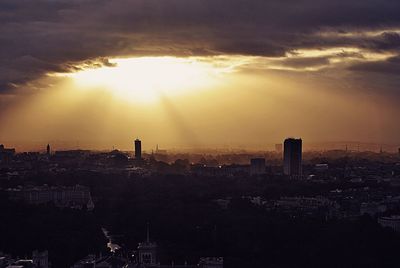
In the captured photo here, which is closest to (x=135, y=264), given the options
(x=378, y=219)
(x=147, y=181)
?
(x=378, y=219)

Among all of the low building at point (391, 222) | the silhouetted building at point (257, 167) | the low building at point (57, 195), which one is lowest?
the low building at point (391, 222)

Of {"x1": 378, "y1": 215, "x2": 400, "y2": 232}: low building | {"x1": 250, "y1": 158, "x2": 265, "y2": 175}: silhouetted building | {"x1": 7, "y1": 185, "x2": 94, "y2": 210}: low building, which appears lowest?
{"x1": 378, "y1": 215, "x2": 400, "y2": 232}: low building

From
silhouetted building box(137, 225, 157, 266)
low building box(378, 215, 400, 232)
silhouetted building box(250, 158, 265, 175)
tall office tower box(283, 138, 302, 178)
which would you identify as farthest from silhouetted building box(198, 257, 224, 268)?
silhouetted building box(250, 158, 265, 175)

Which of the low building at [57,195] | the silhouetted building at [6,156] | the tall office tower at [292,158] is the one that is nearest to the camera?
the low building at [57,195]

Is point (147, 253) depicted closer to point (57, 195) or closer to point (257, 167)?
point (57, 195)

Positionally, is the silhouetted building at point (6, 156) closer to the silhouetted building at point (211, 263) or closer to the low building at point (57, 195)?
the low building at point (57, 195)

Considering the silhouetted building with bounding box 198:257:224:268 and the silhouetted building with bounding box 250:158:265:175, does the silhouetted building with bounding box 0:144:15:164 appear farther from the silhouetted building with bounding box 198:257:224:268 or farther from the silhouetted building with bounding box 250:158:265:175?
the silhouetted building with bounding box 198:257:224:268

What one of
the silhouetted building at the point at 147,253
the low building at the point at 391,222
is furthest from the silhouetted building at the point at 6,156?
the silhouetted building at the point at 147,253

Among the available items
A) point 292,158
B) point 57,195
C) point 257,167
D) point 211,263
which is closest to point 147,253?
point 211,263
